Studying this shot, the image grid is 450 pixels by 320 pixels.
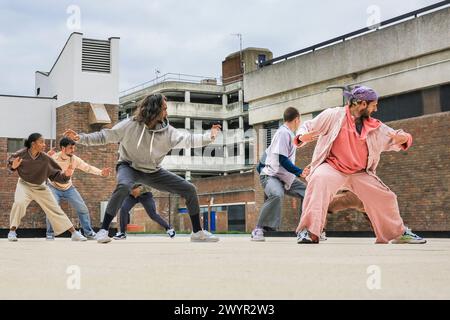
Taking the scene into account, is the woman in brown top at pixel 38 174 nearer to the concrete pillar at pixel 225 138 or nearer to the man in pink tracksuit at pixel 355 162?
the man in pink tracksuit at pixel 355 162

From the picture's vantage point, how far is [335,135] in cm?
918

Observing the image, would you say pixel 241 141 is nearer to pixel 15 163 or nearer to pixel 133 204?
pixel 133 204

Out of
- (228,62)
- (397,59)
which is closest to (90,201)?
(397,59)

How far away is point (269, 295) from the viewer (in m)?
3.31

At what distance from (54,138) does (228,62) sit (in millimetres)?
54887

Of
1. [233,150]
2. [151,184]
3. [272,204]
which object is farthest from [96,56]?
[233,150]

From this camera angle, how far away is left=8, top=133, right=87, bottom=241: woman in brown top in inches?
518

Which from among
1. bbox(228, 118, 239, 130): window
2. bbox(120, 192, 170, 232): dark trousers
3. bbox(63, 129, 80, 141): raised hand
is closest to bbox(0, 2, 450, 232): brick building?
bbox(120, 192, 170, 232): dark trousers

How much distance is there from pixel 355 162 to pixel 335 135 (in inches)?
15.7

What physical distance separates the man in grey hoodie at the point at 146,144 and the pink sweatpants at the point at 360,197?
167 cm

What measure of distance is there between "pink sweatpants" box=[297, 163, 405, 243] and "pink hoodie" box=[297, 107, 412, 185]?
152 mm

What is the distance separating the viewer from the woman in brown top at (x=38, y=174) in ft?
43.2

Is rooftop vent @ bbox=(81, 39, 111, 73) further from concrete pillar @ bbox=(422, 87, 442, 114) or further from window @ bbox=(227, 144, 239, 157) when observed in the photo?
window @ bbox=(227, 144, 239, 157)
